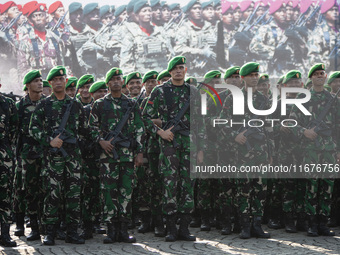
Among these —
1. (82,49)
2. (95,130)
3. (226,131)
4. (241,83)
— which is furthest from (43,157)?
(82,49)

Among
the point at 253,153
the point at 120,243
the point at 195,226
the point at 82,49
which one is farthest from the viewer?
the point at 82,49

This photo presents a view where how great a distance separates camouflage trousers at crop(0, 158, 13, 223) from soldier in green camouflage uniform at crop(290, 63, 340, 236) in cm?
370

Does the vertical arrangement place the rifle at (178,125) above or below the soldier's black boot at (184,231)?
above

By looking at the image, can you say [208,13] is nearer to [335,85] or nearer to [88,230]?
[335,85]

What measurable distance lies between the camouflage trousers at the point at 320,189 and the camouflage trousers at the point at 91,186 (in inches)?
108

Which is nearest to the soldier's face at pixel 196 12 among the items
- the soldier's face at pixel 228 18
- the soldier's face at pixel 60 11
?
the soldier's face at pixel 228 18

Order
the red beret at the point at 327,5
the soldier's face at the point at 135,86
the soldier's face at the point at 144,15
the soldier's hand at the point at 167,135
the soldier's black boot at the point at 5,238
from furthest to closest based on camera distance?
the red beret at the point at 327,5 < the soldier's face at the point at 144,15 < the soldier's face at the point at 135,86 < the soldier's hand at the point at 167,135 < the soldier's black boot at the point at 5,238

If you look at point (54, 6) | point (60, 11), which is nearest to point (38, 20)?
point (54, 6)

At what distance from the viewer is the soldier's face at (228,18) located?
2686cm

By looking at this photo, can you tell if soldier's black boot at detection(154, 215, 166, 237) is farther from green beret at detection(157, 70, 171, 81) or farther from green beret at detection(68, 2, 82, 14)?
green beret at detection(68, 2, 82, 14)

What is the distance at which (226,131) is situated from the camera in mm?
7723

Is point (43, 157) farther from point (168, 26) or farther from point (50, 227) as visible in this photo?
point (168, 26)

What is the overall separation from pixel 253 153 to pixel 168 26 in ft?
63.3

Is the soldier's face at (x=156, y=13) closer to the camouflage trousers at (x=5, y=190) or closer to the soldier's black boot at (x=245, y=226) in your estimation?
the soldier's black boot at (x=245, y=226)
